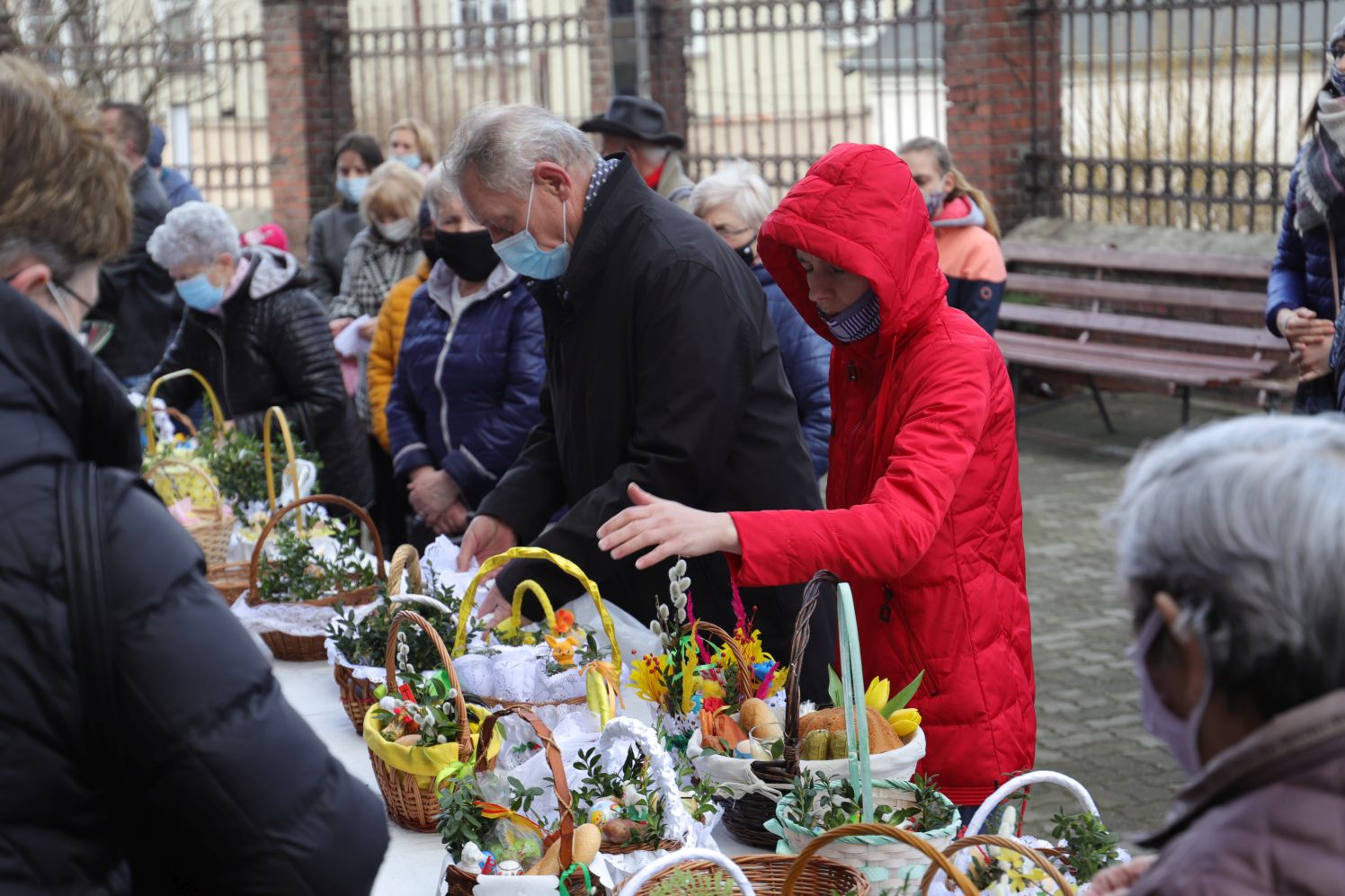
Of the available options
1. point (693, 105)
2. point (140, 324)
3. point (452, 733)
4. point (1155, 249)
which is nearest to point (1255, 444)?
point (452, 733)

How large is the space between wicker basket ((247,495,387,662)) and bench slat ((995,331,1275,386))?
6256mm

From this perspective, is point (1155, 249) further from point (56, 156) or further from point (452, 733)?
point (56, 156)

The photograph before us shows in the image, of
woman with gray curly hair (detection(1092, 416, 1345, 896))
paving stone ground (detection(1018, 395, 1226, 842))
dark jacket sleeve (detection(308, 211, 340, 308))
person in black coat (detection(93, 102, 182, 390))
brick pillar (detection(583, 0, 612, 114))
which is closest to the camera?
woman with gray curly hair (detection(1092, 416, 1345, 896))

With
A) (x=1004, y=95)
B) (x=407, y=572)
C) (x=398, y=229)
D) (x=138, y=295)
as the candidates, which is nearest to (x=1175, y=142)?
(x=1004, y=95)

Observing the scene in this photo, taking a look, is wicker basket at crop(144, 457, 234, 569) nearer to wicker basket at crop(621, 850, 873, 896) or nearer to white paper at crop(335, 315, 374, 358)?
white paper at crop(335, 315, 374, 358)

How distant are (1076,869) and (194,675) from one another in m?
1.23

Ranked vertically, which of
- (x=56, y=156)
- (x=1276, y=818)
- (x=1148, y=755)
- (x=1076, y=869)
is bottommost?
(x=1148, y=755)

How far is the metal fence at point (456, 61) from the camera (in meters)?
13.8

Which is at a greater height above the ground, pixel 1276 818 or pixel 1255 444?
pixel 1255 444

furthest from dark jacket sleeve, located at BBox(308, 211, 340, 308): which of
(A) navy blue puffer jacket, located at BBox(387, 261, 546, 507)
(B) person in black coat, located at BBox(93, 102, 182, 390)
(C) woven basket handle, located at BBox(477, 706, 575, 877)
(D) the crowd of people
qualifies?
(C) woven basket handle, located at BBox(477, 706, 575, 877)

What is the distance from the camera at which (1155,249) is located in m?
10.2

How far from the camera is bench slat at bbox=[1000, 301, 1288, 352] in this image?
29.5 feet

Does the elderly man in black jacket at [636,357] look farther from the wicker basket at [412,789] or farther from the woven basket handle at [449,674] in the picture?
the wicker basket at [412,789]

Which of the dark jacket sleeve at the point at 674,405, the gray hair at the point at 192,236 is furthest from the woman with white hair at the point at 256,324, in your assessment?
the dark jacket sleeve at the point at 674,405
